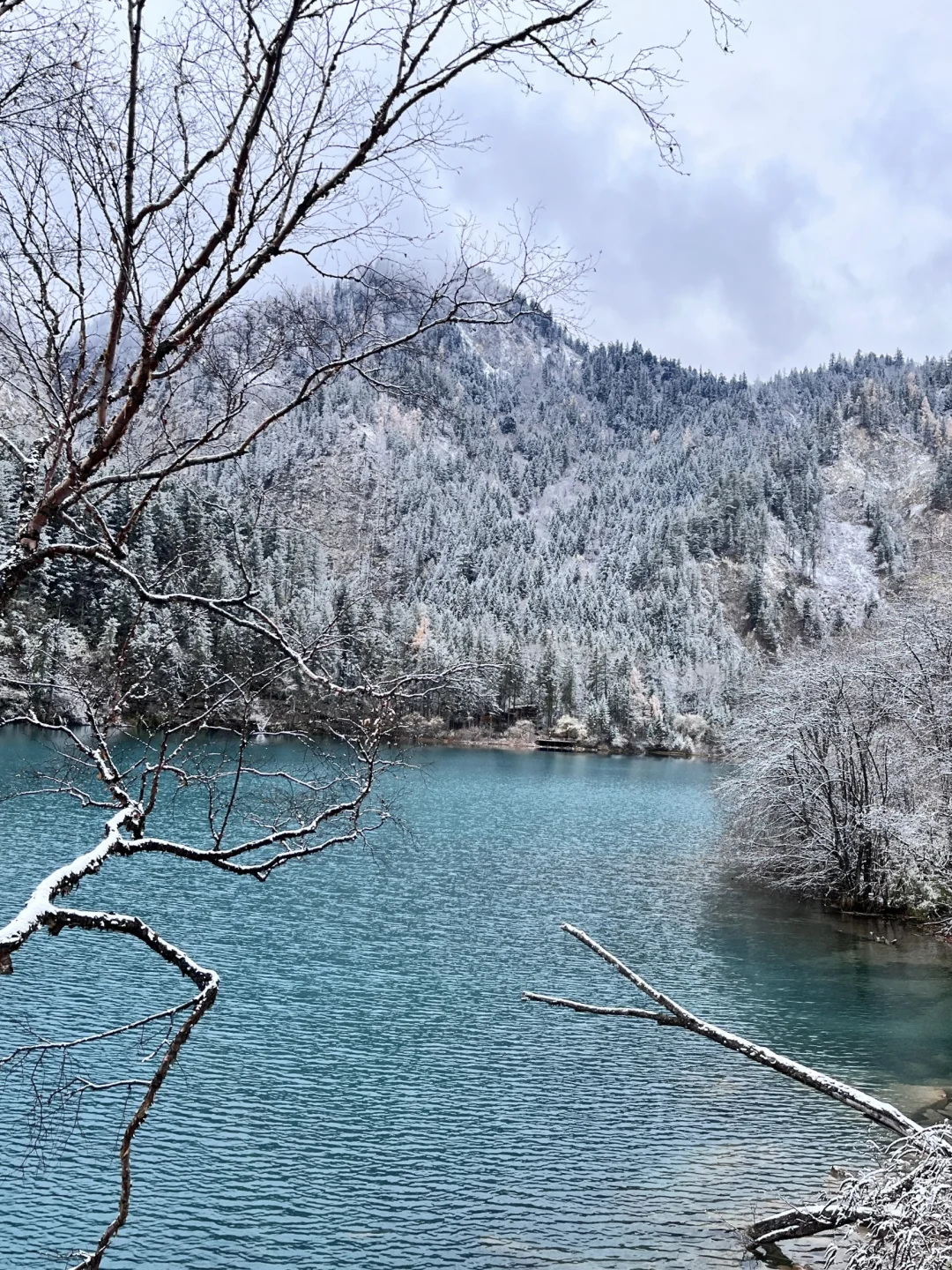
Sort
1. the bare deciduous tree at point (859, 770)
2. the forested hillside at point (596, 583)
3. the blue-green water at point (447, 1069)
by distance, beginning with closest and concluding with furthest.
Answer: the forested hillside at point (596, 583)
the blue-green water at point (447, 1069)
the bare deciduous tree at point (859, 770)

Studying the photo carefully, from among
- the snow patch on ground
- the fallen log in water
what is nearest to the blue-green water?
the fallen log in water

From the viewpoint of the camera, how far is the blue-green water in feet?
36.9

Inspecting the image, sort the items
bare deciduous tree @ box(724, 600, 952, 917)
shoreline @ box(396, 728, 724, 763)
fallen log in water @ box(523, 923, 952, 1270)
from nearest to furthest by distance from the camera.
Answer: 1. fallen log in water @ box(523, 923, 952, 1270)
2. bare deciduous tree @ box(724, 600, 952, 917)
3. shoreline @ box(396, 728, 724, 763)

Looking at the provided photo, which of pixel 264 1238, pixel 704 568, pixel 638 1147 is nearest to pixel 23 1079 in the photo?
pixel 264 1238

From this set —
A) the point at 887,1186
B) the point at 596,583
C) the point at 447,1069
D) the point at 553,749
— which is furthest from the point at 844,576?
the point at 887,1186

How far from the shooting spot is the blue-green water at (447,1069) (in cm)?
1123

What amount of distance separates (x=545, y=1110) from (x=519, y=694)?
91.2 m

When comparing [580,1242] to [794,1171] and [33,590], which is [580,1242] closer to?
[794,1171]

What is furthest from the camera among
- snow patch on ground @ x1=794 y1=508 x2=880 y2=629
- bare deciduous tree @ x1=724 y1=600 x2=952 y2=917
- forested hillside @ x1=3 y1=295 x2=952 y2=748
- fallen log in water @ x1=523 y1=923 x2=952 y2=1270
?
snow patch on ground @ x1=794 y1=508 x2=880 y2=629

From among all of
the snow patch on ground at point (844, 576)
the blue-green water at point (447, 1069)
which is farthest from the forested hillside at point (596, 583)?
the blue-green water at point (447, 1069)

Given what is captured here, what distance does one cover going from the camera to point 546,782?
64.8 m

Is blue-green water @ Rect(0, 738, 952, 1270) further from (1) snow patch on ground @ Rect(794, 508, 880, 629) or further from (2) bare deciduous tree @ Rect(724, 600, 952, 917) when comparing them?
(1) snow patch on ground @ Rect(794, 508, 880, 629)

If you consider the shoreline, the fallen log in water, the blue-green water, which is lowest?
the blue-green water

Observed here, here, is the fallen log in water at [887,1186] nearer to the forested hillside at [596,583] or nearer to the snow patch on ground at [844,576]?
the forested hillside at [596,583]
